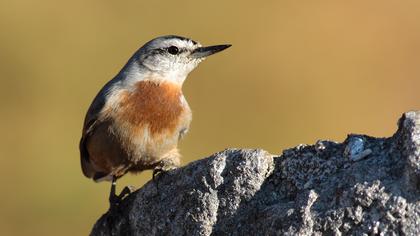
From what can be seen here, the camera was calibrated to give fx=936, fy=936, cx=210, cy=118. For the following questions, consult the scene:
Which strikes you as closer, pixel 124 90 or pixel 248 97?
pixel 124 90

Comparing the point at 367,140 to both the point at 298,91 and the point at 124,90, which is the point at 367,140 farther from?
the point at 298,91

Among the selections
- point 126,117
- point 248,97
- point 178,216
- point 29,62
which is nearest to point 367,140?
point 178,216

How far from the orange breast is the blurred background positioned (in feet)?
18.8

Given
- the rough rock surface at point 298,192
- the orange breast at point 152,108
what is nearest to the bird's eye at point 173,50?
the orange breast at point 152,108

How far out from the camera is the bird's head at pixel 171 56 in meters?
7.73

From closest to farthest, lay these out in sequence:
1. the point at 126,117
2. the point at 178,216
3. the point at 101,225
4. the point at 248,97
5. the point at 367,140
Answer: the point at 367,140 < the point at 178,216 < the point at 101,225 < the point at 126,117 < the point at 248,97

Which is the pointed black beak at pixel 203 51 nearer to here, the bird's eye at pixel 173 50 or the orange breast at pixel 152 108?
the bird's eye at pixel 173 50

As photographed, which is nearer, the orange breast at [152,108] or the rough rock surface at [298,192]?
the rough rock surface at [298,192]

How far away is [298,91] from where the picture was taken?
1600 centimetres

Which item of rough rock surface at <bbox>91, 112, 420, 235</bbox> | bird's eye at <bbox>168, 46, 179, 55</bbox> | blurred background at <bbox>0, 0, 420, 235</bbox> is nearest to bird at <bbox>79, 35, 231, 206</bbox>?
bird's eye at <bbox>168, 46, 179, 55</bbox>

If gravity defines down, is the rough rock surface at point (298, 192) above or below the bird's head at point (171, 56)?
below

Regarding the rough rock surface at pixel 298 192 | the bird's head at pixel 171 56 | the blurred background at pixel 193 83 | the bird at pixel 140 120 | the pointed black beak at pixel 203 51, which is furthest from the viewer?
the blurred background at pixel 193 83

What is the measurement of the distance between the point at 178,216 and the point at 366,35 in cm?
1285

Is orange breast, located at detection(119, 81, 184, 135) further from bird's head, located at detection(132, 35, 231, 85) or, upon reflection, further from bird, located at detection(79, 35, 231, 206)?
bird's head, located at detection(132, 35, 231, 85)
